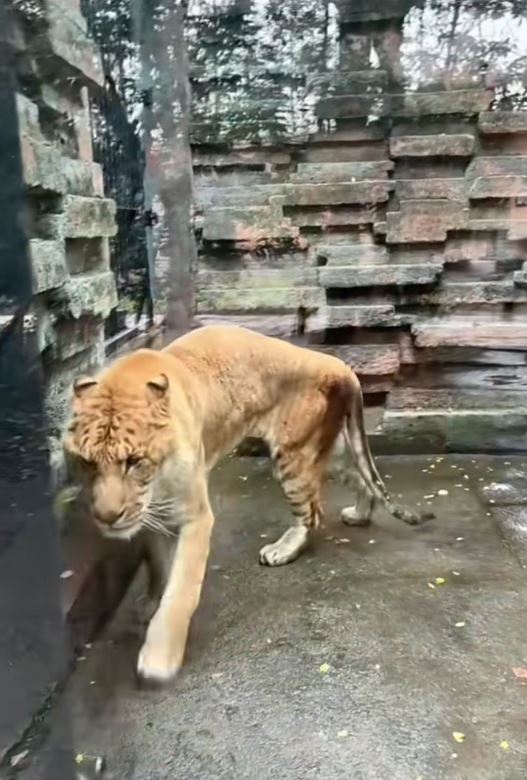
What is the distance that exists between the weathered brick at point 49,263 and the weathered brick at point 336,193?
114cm

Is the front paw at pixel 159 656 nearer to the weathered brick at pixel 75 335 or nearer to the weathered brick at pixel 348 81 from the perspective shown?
the weathered brick at pixel 75 335

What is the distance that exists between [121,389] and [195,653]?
1.84 ft

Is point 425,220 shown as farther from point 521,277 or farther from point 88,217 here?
point 88,217

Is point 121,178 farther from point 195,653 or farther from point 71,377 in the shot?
point 195,653

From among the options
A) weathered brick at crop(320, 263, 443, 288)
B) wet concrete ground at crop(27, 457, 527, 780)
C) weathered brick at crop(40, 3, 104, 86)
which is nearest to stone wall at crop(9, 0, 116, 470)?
weathered brick at crop(40, 3, 104, 86)

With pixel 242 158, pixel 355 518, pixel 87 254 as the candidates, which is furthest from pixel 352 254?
pixel 87 254

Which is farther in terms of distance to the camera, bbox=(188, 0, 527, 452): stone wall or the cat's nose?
bbox=(188, 0, 527, 452): stone wall

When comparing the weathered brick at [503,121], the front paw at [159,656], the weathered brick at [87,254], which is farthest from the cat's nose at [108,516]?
the weathered brick at [503,121]

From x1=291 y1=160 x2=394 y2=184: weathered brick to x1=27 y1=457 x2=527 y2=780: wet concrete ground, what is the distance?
3.11 ft

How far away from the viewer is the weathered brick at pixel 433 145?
241 cm

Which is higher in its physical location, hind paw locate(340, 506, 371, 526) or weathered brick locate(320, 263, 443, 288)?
weathered brick locate(320, 263, 443, 288)

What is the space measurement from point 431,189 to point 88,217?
131cm

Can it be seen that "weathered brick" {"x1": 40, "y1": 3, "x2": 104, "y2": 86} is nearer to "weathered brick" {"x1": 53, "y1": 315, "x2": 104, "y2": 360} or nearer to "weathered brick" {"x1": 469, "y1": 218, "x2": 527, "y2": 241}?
"weathered brick" {"x1": 53, "y1": 315, "x2": 104, "y2": 360}

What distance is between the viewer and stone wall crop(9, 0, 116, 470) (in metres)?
1.09
